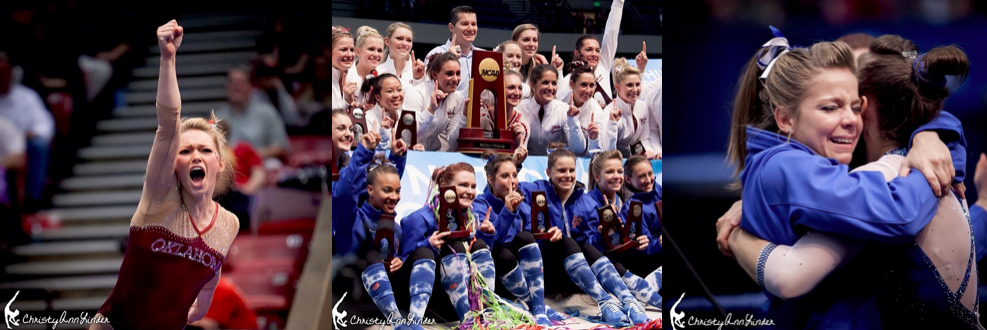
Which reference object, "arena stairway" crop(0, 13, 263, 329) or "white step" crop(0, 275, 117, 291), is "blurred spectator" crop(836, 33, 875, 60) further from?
"white step" crop(0, 275, 117, 291)

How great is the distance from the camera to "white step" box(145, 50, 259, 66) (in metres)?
4.30

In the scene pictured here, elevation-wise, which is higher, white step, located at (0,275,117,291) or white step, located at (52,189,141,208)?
white step, located at (52,189,141,208)

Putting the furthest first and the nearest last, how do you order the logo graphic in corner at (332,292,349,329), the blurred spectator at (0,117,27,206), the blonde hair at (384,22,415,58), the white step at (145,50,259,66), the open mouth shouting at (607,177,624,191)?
the open mouth shouting at (607,177,624,191)
the blonde hair at (384,22,415,58)
the logo graphic in corner at (332,292,349,329)
the white step at (145,50,259,66)
the blurred spectator at (0,117,27,206)

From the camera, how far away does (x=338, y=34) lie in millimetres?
4668

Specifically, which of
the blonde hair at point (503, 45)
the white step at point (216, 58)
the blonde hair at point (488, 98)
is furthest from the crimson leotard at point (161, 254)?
the blonde hair at point (503, 45)

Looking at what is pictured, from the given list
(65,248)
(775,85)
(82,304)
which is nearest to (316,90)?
(65,248)

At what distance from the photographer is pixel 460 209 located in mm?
4895

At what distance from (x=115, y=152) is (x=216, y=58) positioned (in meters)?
0.65

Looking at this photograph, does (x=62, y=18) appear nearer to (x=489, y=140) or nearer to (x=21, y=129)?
(x=21, y=129)

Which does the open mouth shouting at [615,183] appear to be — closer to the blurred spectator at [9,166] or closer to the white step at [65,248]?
the white step at [65,248]

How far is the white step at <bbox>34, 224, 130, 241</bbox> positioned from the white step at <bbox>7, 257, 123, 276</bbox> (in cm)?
11

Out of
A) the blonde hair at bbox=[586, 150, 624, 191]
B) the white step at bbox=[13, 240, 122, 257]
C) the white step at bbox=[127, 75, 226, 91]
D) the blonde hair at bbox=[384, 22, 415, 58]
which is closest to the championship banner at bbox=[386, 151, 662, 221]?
the blonde hair at bbox=[586, 150, 624, 191]

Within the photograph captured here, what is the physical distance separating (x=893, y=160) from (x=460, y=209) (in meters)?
2.19

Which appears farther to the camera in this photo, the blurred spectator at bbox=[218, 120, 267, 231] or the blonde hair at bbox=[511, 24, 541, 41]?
the blonde hair at bbox=[511, 24, 541, 41]
